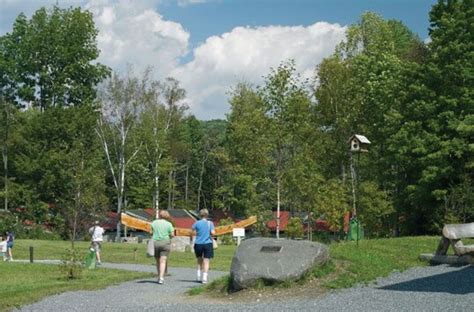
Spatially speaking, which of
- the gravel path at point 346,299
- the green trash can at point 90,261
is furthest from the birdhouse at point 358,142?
the green trash can at point 90,261

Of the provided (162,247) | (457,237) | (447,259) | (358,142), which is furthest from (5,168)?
(457,237)

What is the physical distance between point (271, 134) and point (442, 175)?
19308 millimetres

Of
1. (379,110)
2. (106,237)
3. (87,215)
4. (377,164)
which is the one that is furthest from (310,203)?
(106,237)

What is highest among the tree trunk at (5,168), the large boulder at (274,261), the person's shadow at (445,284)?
the tree trunk at (5,168)

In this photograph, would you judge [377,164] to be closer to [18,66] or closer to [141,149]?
[141,149]

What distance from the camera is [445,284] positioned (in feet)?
43.7

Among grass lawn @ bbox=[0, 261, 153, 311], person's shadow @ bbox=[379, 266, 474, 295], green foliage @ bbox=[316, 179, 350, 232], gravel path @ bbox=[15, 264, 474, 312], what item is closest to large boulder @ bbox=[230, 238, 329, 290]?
gravel path @ bbox=[15, 264, 474, 312]

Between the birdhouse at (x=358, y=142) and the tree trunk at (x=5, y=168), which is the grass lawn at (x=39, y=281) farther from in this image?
the tree trunk at (x=5, y=168)

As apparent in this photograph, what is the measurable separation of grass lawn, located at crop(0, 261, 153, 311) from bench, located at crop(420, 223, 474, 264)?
7.48 m

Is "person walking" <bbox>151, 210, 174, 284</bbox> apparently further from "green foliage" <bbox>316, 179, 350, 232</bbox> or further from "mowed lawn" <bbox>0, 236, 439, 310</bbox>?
"green foliage" <bbox>316, 179, 350, 232</bbox>

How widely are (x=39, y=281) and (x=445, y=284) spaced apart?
34.1 feet

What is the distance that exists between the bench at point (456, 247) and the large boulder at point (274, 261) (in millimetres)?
3226

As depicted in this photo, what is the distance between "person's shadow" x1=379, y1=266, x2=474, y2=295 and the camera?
498 inches

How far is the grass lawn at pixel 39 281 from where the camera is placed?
46.5ft
